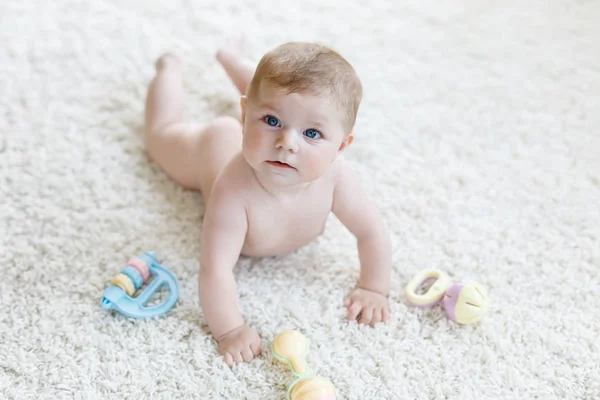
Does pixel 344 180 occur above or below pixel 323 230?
above

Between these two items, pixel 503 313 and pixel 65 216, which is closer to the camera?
pixel 503 313

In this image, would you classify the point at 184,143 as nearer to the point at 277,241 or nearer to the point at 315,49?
the point at 277,241

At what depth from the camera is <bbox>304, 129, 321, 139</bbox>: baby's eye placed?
92 cm

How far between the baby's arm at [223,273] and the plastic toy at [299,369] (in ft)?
0.15

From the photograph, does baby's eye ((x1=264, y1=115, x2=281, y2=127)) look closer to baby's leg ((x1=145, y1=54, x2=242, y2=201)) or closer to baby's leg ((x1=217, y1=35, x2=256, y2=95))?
baby's leg ((x1=145, y1=54, x2=242, y2=201))

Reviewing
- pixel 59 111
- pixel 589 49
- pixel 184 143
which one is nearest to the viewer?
pixel 184 143

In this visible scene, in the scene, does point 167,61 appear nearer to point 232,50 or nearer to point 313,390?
point 232,50

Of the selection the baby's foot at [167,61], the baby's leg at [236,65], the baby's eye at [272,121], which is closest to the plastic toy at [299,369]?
the baby's eye at [272,121]

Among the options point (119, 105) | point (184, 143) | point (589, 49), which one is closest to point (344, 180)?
point (184, 143)

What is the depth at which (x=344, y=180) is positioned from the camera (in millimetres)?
1078

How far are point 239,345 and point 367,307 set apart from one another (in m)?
0.21

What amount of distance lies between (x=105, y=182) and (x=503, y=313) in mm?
749

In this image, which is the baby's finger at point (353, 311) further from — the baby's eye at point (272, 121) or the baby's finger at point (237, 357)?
the baby's eye at point (272, 121)

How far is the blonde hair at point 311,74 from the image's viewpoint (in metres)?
0.89
